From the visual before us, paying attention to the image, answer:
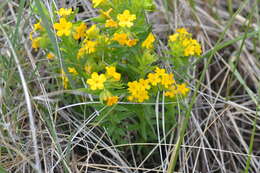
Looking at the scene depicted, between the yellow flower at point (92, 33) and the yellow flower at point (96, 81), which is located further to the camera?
the yellow flower at point (92, 33)

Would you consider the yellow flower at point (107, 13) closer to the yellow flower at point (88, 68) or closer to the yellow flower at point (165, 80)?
the yellow flower at point (88, 68)

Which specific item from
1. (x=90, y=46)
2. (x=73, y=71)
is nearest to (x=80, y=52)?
(x=90, y=46)

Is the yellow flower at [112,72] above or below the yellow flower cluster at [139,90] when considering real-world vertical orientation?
above

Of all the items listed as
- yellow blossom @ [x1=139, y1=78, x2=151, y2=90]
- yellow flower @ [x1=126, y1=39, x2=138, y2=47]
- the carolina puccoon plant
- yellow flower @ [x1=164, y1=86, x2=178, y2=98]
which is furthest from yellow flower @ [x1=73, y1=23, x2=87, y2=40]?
yellow flower @ [x1=164, y1=86, x2=178, y2=98]

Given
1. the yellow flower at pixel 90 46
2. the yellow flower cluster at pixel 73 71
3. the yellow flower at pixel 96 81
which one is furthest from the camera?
the yellow flower cluster at pixel 73 71

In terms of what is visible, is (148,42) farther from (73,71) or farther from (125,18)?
(73,71)

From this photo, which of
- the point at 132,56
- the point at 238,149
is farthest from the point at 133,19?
the point at 238,149

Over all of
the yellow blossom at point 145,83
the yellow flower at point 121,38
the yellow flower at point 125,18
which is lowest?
the yellow blossom at point 145,83

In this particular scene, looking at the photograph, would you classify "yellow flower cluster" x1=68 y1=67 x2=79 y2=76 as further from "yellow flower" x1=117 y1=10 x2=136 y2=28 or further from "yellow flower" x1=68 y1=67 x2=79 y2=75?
"yellow flower" x1=117 y1=10 x2=136 y2=28

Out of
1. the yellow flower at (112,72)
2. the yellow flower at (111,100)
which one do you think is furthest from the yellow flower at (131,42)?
the yellow flower at (111,100)

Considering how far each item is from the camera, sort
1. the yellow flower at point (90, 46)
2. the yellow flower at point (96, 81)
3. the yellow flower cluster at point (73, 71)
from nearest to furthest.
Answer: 1. the yellow flower at point (96, 81)
2. the yellow flower at point (90, 46)
3. the yellow flower cluster at point (73, 71)

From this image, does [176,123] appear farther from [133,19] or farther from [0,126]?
[0,126]
